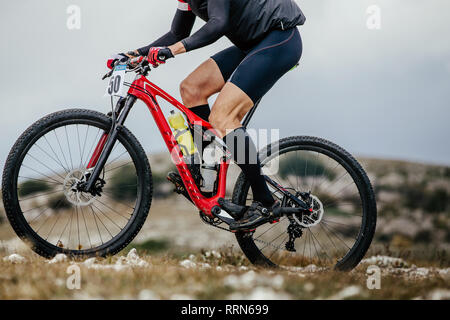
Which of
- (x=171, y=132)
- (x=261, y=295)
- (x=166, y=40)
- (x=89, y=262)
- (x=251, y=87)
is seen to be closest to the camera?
(x=261, y=295)

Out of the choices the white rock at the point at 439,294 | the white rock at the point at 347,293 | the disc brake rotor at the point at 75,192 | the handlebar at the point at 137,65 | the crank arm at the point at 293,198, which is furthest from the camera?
the crank arm at the point at 293,198

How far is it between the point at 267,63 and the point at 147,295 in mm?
2211

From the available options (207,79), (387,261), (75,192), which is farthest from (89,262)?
(387,261)

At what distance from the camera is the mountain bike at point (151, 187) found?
4.20 m

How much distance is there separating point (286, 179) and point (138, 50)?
1891 millimetres

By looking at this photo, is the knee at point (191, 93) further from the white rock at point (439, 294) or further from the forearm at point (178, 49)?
the white rock at point (439, 294)

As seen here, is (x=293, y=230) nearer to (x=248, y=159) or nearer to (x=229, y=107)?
(x=248, y=159)

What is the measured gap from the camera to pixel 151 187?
14.8 ft

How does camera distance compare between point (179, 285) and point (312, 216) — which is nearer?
point (179, 285)

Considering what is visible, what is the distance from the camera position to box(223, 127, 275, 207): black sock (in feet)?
14.2

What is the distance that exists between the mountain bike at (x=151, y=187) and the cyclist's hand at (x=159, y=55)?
0.81 feet

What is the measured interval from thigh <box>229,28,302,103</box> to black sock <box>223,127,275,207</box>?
1.21 ft

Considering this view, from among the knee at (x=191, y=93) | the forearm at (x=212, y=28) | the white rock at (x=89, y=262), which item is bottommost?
the white rock at (x=89, y=262)

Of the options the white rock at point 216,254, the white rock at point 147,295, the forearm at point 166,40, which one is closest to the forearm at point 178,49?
the forearm at point 166,40
